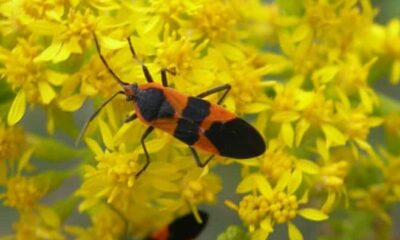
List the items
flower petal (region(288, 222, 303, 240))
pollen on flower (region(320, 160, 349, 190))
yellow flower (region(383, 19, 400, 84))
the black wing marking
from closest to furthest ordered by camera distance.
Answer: the black wing marking < flower petal (region(288, 222, 303, 240)) < pollen on flower (region(320, 160, 349, 190)) < yellow flower (region(383, 19, 400, 84))

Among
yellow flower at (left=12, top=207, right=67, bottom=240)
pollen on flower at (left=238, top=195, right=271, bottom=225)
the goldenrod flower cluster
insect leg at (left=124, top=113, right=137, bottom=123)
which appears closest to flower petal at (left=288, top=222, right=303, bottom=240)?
the goldenrod flower cluster

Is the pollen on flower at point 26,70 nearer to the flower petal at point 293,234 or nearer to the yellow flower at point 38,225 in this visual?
the yellow flower at point 38,225

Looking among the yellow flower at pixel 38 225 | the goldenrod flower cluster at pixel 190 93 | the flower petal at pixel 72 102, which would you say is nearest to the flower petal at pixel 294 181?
the goldenrod flower cluster at pixel 190 93

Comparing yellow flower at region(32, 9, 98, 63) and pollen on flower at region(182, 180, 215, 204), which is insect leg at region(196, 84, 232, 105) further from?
yellow flower at region(32, 9, 98, 63)

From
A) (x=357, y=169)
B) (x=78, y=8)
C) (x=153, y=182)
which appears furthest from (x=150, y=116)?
(x=357, y=169)

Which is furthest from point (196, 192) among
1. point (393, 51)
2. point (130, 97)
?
point (393, 51)

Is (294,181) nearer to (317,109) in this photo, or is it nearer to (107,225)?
(317,109)
